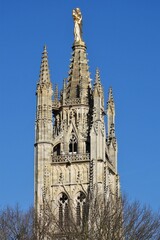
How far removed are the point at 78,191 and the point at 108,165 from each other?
494 cm

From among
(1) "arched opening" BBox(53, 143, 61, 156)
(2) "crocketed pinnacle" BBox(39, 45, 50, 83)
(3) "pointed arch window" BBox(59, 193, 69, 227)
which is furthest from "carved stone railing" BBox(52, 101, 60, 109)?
(3) "pointed arch window" BBox(59, 193, 69, 227)

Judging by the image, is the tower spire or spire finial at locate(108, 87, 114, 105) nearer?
the tower spire

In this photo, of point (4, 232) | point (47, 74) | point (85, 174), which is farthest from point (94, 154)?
point (4, 232)

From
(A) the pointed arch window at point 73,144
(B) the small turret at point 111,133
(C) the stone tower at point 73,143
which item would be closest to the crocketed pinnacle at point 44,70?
(C) the stone tower at point 73,143

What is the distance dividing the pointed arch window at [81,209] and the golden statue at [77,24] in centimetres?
1496

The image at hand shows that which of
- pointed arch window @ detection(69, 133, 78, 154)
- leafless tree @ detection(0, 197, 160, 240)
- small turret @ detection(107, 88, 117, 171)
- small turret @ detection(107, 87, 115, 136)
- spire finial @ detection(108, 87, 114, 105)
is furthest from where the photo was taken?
spire finial @ detection(108, 87, 114, 105)

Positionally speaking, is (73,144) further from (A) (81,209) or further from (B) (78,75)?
(A) (81,209)

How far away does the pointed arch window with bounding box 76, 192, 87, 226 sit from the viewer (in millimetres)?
85787

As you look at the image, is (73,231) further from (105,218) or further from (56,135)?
(56,135)

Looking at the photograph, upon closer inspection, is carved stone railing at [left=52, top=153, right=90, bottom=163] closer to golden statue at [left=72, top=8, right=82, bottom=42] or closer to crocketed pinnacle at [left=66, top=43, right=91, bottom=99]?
crocketed pinnacle at [left=66, top=43, right=91, bottom=99]

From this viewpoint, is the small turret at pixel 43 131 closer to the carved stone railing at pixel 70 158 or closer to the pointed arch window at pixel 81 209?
the carved stone railing at pixel 70 158

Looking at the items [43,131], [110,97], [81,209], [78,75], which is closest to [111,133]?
[110,97]

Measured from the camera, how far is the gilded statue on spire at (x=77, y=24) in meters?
104

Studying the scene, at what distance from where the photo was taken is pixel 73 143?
325 ft
